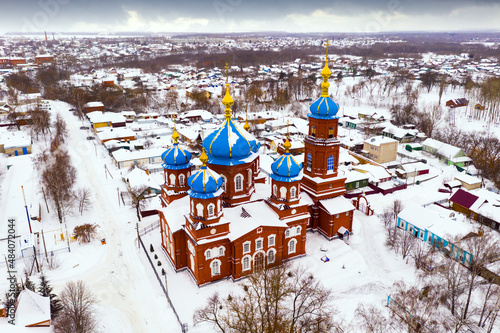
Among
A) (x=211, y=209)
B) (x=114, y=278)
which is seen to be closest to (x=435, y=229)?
(x=211, y=209)

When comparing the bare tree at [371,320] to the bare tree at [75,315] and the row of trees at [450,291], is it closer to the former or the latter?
the row of trees at [450,291]

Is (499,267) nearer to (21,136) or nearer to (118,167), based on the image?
(118,167)

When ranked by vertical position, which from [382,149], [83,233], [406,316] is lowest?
[83,233]

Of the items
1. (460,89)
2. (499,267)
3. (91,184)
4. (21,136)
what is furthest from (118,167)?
(460,89)

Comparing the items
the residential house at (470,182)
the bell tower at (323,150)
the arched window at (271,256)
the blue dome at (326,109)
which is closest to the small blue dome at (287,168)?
the bell tower at (323,150)

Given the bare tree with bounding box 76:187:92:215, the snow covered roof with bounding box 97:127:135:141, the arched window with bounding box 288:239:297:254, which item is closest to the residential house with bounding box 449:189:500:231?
the arched window with bounding box 288:239:297:254

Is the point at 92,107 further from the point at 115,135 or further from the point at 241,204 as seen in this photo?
the point at 241,204

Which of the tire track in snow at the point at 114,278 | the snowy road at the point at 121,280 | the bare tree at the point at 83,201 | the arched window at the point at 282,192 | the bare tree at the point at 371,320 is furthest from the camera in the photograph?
the bare tree at the point at 83,201
